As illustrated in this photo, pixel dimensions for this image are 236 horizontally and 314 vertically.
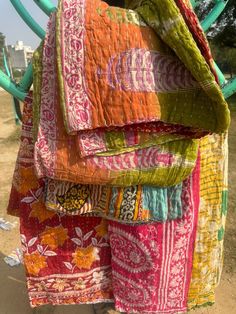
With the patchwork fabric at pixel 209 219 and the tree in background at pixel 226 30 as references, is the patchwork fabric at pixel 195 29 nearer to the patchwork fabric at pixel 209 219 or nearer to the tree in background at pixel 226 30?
the patchwork fabric at pixel 209 219

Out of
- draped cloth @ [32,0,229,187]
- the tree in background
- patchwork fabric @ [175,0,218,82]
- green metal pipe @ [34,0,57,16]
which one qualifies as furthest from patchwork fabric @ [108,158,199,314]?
the tree in background

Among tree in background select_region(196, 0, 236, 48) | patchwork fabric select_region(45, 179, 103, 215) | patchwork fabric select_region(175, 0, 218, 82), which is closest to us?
patchwork fabric select_region(175, 0, 218, 82)

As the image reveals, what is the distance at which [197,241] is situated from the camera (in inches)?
45.0

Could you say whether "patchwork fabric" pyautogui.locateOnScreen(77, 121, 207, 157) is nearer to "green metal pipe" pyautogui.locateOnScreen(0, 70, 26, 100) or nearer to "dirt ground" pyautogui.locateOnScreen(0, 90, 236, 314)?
"green metal pipe" pyautogui.locateOnScreen(0, 70, 26, 100)

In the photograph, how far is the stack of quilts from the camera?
2.70ft

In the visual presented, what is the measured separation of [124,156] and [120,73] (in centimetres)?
22

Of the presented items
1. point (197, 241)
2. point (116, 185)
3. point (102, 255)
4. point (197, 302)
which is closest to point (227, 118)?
point (116, 185)

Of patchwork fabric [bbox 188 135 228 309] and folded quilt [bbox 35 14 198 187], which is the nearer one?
folded quilt [bbox 35 14 198 187]

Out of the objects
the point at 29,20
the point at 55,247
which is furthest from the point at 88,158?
the point at 29,20

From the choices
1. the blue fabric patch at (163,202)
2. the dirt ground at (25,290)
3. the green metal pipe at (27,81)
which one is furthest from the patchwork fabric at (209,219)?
the dirt ground at (25,290)

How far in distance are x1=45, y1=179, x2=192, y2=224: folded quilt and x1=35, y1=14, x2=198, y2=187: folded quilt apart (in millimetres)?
72

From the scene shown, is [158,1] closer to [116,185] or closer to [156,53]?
[156,53]

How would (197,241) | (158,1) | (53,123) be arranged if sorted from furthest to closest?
(197,241)
(53,123)
(158,1)

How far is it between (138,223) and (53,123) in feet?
1.29
